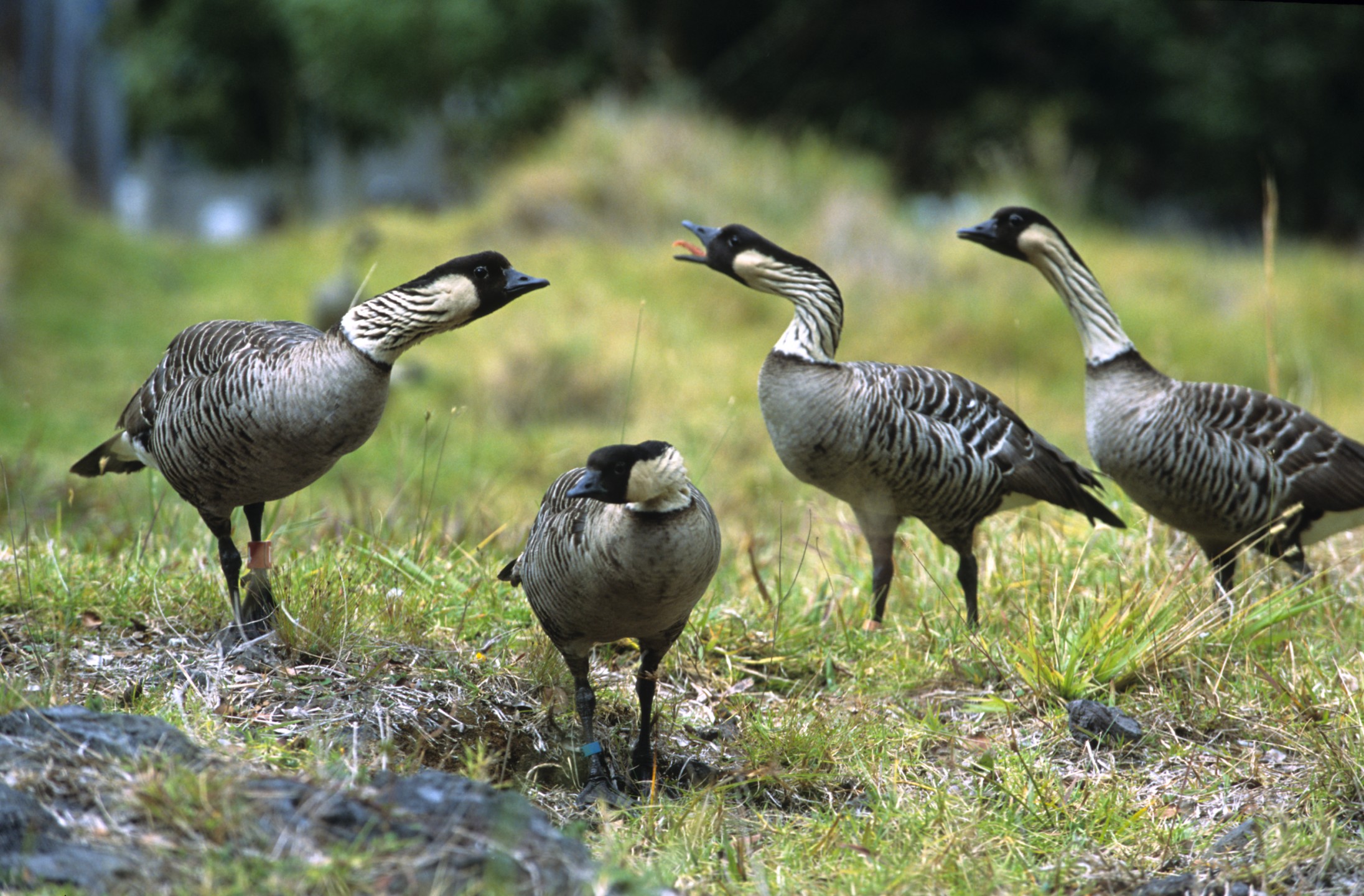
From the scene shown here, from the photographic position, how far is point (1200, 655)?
4.29 m

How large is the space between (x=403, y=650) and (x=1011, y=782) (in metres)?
1.95

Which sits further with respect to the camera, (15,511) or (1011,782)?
(15,511)

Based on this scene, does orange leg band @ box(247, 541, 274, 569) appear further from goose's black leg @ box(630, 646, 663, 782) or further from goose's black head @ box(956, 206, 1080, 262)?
goose's black head @ box(956, 206, 1080, 262)

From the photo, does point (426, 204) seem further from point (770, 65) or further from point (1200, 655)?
point (1200, 655)

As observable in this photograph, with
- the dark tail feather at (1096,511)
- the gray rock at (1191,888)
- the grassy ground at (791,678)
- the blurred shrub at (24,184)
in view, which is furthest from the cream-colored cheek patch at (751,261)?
the blurred shrub at (24,184)

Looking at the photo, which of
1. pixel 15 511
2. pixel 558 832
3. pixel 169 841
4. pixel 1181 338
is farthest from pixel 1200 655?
pixel 1181 338

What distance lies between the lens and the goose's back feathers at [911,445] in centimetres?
425

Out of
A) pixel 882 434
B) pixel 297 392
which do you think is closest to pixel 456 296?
pixel 297 392

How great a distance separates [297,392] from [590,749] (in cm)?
129

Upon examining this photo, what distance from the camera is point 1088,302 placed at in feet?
15.7

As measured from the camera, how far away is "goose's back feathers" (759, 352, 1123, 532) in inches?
167

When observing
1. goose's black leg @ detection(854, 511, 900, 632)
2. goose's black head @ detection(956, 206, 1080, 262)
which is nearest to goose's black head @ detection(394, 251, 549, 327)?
goose's black leg @ detection(854, 511, 900, 632)

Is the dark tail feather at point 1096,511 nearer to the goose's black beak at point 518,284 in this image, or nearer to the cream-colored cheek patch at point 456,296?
the goose's black beak at point 518,284

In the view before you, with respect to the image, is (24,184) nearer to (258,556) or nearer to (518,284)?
(258,556)
